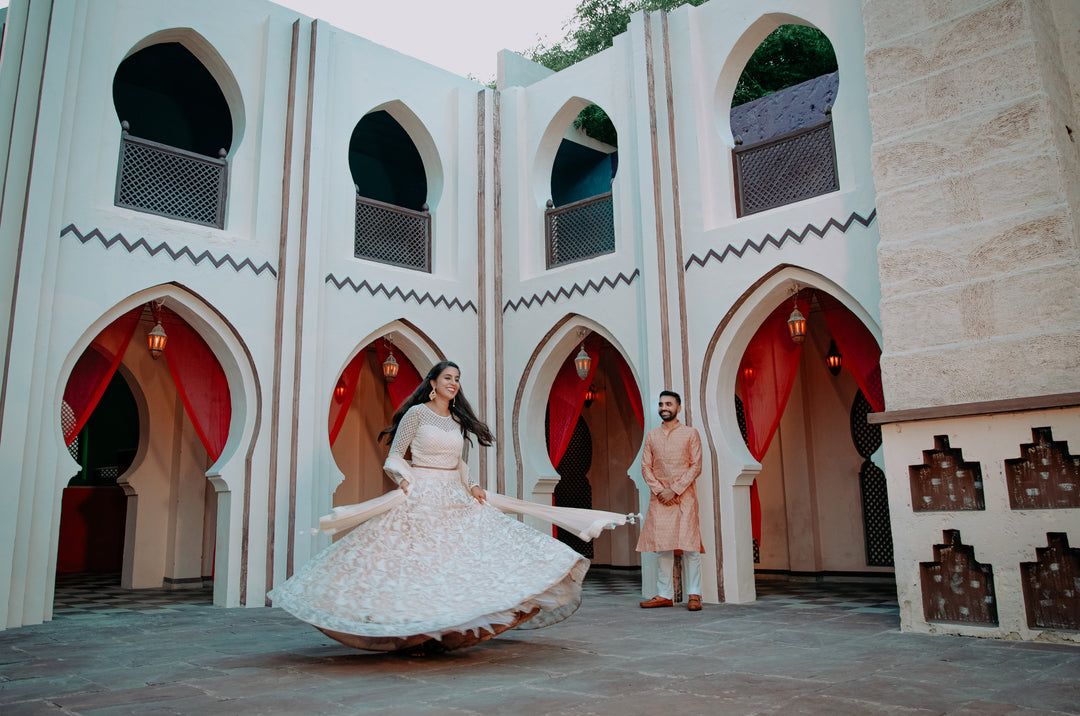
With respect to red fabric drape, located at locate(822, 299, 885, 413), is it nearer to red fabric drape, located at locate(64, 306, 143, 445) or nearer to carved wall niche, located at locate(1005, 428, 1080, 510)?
carved wall niche, located at locate(1005, 428, 1080, 510)

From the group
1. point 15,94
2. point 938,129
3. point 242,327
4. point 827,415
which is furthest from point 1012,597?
point 15,94

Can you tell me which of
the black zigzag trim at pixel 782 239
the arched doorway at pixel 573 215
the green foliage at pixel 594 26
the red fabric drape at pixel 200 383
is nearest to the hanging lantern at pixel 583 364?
the arched doorway at pixel 573 215

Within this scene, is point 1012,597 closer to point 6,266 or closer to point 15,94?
point 6,266

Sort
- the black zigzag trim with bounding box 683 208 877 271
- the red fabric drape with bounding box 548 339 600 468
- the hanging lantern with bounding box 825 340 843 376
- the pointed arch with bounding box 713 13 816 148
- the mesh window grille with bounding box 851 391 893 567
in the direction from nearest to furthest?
the black zigzag trim with bounding box 683 208 877 271
the pointed arch with bounding box 713 13 816 148
the mesh window grille with bounding box 851 391 893 567
the hanging lantern with bounding box 825 340 843 376
the red fabric drape with bounding box 548 339 600 468

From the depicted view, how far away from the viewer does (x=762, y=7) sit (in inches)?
360

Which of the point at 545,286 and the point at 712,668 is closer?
the point at 712,668

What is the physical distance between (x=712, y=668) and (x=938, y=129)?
4.34 meters

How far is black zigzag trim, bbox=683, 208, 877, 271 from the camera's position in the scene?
26.8 feet

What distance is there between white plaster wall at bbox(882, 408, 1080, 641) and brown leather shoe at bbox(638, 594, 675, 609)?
265 cm

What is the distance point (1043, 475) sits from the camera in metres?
5.43

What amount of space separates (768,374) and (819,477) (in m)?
2.61

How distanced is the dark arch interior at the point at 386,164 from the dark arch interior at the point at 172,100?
6.37 feet

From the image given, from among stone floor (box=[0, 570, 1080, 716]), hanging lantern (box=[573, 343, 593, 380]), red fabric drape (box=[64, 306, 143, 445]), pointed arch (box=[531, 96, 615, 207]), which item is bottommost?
stone floor (box=[0, 570, 1080, 716])

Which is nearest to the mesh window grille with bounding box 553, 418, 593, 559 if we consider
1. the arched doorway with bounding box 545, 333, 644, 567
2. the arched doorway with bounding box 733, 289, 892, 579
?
the arched doorway with bounding box 545, 333, 644, 567
